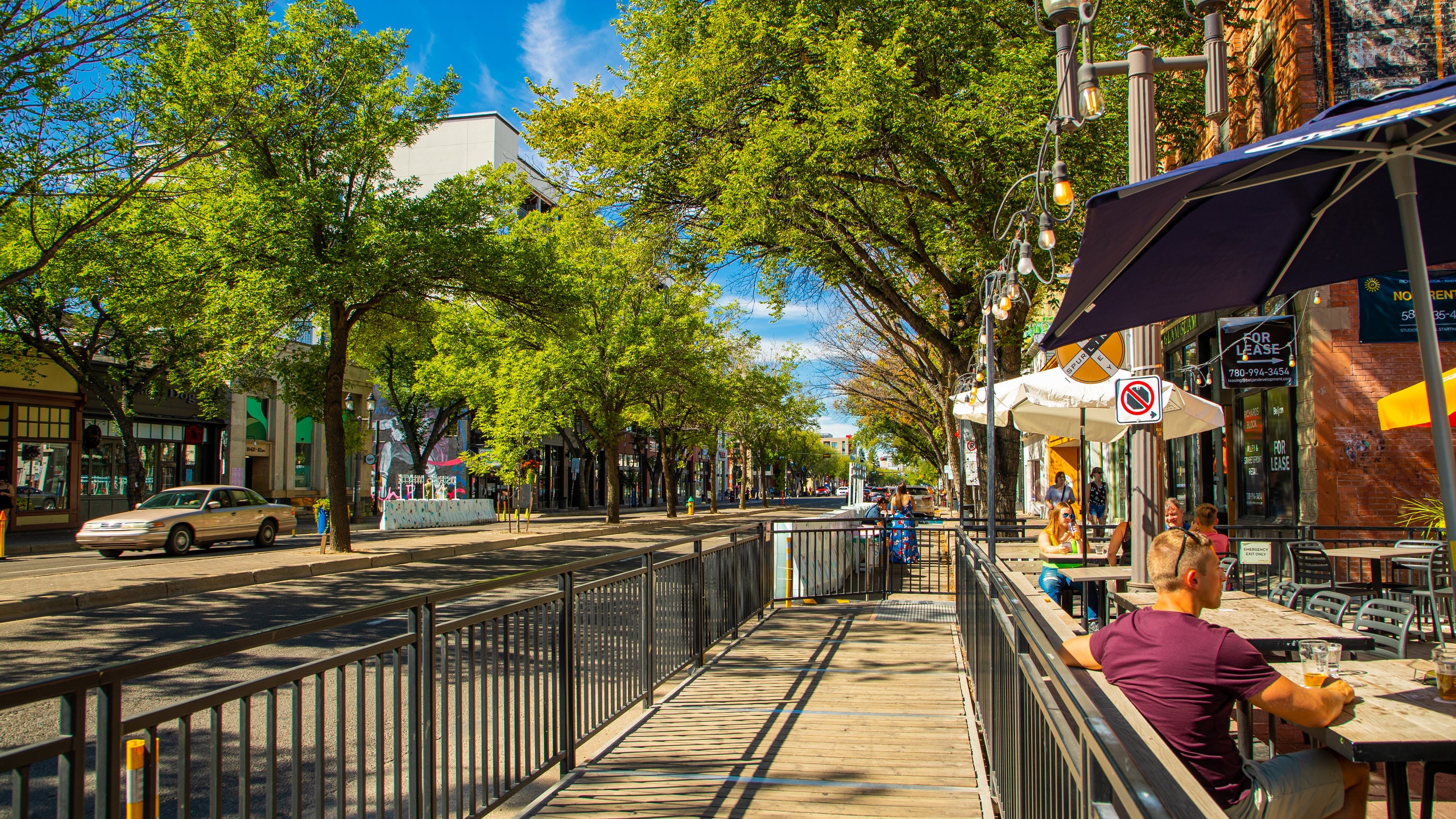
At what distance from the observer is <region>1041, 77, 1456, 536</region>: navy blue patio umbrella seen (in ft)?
10.4

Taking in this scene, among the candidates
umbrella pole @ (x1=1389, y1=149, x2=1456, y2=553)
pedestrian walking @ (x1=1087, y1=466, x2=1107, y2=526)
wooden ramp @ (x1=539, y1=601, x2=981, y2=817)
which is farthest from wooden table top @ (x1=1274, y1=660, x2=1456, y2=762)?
pedestrian walking @ (x1=1087, y1=466, x2=1107, y2=526)

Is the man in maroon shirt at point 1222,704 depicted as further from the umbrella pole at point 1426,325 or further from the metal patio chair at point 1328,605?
the metal patio chair at point 1328,605

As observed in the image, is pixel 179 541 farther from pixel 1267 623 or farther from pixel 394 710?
pixel 1267 623

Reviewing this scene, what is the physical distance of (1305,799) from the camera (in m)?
3.27

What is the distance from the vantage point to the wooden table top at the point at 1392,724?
3131mm

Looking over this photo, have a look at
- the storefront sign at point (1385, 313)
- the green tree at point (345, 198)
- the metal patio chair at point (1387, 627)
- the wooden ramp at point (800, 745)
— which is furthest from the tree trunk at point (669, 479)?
the metal patio chair at point (1387, 627)

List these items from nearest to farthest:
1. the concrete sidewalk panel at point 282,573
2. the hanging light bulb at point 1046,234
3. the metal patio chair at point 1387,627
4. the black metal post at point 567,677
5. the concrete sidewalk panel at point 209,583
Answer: the metal patio chair at point 1387,627 < the black metal post at point 567,677 < the hanging light bulb at point 1046,234 < the concrete sidewalk panel at point 209,583 < the concrete sidewalk panel at point 282,573

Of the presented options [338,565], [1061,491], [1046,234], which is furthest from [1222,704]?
[1061,491]

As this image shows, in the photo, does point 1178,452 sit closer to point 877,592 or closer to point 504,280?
point 877,592

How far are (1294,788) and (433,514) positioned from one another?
32215 mm

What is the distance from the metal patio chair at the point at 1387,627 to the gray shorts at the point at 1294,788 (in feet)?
5.59

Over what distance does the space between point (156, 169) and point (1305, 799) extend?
14354 millimetres

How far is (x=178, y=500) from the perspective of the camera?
22.2 m

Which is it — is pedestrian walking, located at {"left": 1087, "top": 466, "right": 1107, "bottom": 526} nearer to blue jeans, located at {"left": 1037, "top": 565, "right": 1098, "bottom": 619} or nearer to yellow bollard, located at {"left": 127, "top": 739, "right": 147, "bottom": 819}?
blue jeans, located at {"left": 1037, "top": 565, "right": 1098, "bottom": 619}
